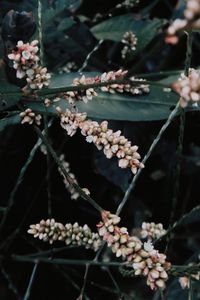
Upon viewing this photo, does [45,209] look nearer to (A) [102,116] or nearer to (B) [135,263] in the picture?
(A) [102,116]

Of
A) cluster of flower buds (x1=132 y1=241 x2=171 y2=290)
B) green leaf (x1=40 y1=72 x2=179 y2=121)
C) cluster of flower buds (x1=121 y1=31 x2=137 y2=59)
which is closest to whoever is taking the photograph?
cluster of flower buds (x1=132 y1=241 x2=171 y2=290)

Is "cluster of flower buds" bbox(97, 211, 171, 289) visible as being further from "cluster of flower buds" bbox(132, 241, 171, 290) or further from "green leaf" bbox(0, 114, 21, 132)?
"green leaf" bbox(0, 114, 21, 132)

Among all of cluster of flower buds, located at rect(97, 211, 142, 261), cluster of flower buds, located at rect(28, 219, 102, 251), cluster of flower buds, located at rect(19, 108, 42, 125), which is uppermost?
cluster of flower buds, located at rect(19, 108, 42, 125)

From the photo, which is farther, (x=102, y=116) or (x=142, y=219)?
(x=142, y=219)

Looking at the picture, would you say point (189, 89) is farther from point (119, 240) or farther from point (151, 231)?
point (151, 231)

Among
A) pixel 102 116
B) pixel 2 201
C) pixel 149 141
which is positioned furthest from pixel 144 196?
pixel 102 116

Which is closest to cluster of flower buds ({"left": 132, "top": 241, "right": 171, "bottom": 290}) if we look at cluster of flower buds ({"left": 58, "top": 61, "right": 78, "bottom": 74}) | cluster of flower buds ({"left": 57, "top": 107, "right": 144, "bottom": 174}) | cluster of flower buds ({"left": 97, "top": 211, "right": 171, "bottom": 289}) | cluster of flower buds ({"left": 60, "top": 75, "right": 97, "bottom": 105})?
cluster of flower buds ({"left": 97, "top": 211, "right": 171, "bottom": 289})

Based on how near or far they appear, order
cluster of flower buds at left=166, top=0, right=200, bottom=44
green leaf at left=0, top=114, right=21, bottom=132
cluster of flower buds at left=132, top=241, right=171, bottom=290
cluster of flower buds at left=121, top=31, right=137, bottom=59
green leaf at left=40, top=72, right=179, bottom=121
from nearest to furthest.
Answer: cluster of flower buds at left=166, top=0, right=200, bottom=44, cluster of flower buds at left=132, top=241, right=171, bottom=290, green leaf at left=0, top=114, right=21, bottom=132, green leaf at left=40, top=72, right=179, bottom=121, cluster of flower buds at left=121, top=31, right=137, bottom=59
